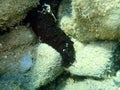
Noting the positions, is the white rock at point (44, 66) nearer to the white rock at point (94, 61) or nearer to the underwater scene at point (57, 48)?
the underwater scene at point (57, 48)

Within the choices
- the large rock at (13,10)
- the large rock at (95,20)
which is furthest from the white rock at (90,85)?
the large rock at (13,10)

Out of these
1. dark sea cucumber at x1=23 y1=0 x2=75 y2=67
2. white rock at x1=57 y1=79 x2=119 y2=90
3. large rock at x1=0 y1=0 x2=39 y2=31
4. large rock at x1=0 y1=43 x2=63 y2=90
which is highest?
large rock at x1=0 y1=0 x2=39 y2=31

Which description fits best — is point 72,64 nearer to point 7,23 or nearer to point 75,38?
point 75,38

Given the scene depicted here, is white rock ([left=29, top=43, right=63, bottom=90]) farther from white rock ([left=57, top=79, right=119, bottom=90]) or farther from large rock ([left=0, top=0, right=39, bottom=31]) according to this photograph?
large rock ([left=0, top=0, right=39, bottom=31])

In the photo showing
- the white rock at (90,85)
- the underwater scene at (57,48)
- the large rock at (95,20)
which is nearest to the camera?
the large rock at (95,20)

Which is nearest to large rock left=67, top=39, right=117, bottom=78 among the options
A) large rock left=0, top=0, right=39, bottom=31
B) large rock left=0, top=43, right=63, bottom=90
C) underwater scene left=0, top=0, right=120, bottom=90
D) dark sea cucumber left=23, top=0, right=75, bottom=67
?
underwater scene left=0, top=0, right=120, bottom=90

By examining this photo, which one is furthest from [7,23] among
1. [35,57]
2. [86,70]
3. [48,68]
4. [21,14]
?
[86,70]

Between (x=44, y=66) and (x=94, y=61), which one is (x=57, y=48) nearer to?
(x=44, y=66)
